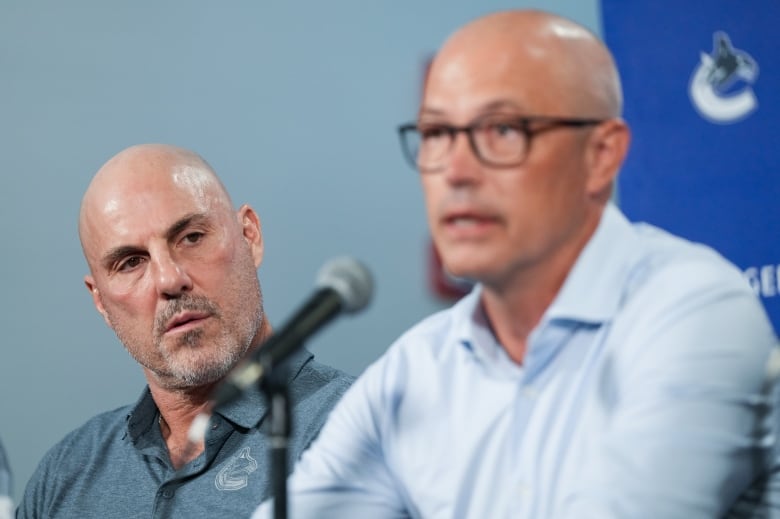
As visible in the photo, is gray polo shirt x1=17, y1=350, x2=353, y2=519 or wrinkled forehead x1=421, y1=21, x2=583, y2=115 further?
gray polo shirt x1=17, y1=350, x2=353, y2=519

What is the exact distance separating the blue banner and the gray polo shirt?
86cm

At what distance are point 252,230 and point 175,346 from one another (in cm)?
45

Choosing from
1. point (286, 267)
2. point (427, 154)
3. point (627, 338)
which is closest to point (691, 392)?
point (627, 338)

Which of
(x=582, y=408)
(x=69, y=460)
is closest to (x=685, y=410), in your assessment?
(x=582, y=408)

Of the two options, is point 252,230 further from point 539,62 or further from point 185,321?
point 539,62

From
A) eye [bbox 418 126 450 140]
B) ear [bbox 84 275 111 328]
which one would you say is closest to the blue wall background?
ear [bbox 84 275 111 328]

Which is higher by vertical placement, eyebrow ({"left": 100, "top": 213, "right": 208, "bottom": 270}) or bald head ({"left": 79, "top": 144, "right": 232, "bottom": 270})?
bald head ({"left": 79, "top": 144, "right": 232, "bottom": 270})

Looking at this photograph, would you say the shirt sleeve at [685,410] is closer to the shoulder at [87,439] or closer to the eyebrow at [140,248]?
the eyebrow at [140,248]

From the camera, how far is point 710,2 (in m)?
2.54

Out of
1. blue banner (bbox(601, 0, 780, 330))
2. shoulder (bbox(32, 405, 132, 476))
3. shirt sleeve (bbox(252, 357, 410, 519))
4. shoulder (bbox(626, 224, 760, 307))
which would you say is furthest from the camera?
shoulder (bbox(32, 405, 132, 476))

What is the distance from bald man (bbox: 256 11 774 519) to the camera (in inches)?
53.8

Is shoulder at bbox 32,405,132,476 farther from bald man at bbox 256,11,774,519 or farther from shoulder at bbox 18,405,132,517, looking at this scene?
bald man at bbox 256,11,774,519

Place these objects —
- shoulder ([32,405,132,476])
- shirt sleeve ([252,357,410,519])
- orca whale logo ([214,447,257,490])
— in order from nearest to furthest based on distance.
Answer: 1. shirt sleeve ([252,357,410,519])
2. orca whale logo ([214,447,257,490])
3. shoulder ([32,405,132,476])

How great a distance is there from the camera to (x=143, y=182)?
254cm
